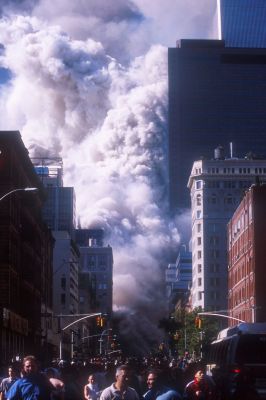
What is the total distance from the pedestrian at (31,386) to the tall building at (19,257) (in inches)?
2115

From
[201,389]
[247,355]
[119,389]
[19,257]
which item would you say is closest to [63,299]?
[19,257]

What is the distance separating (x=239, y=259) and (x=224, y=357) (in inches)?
3702

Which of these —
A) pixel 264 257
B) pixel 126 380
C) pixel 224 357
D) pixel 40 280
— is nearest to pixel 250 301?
pixel 264 257

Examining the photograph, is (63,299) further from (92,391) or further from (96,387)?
(92,391)

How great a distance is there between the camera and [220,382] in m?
41.0

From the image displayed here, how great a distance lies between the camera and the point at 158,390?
69.0 ft

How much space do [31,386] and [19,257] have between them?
78.6 metres

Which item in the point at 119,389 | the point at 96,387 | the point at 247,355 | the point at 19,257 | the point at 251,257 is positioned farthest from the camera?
the point at 251,257

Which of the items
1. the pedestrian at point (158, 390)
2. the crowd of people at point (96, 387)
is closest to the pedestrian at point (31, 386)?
the crowd of people at point (96, 387)

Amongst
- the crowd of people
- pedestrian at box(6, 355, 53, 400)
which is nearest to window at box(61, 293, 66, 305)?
the crowd of people

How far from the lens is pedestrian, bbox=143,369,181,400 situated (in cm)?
2042

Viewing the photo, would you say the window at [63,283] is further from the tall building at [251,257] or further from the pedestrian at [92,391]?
the pedestrian at [92,391]

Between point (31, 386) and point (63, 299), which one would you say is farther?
point (63, 299)

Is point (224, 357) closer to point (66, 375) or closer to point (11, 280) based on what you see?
point (66, 375)
